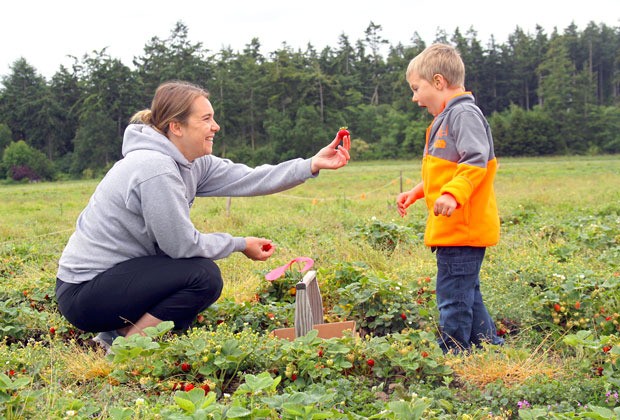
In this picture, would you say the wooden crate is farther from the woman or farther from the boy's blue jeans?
the boy's blue jeans

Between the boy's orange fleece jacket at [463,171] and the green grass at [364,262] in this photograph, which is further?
the green grass at [364,262]

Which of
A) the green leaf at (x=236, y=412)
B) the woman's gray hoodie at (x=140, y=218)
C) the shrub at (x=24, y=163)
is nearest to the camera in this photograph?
the green leaf at (x=236, y=412)

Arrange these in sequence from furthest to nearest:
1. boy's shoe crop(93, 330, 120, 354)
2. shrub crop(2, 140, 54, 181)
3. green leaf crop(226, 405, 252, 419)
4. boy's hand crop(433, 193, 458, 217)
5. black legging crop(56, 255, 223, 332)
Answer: shrub crop(2, 140, 54, 181) → boy's shoe crop(93, 330, 120, 354) → black legging crop(56, 255, 223, 332) → boy's hand crop(433, 193, 458, 217) → green leaf crop(226, 405, 252, 419)

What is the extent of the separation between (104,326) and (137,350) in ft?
3.12

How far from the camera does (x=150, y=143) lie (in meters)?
4.02

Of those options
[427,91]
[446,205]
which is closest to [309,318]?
[446,205]

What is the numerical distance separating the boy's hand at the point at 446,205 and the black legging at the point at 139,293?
1363 mm

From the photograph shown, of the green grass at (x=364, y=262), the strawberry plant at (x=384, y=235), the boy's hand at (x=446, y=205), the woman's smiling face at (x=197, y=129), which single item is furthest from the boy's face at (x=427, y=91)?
the strawberry plant at (x=384, y=235)

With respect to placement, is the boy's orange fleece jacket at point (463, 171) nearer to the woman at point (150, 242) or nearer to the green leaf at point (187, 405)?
the woman at point (150, 242)

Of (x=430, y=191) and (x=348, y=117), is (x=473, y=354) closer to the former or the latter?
(x=430, y=191)

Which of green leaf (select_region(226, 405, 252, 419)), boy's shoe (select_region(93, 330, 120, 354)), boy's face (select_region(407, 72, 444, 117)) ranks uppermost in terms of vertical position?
boy's face (select_region(407, 72, 444, 117))

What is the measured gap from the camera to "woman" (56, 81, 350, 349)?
3.89 metres

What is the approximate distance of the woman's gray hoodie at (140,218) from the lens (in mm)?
3848

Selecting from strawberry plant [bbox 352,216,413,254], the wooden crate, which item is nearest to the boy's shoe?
the wooden crate
